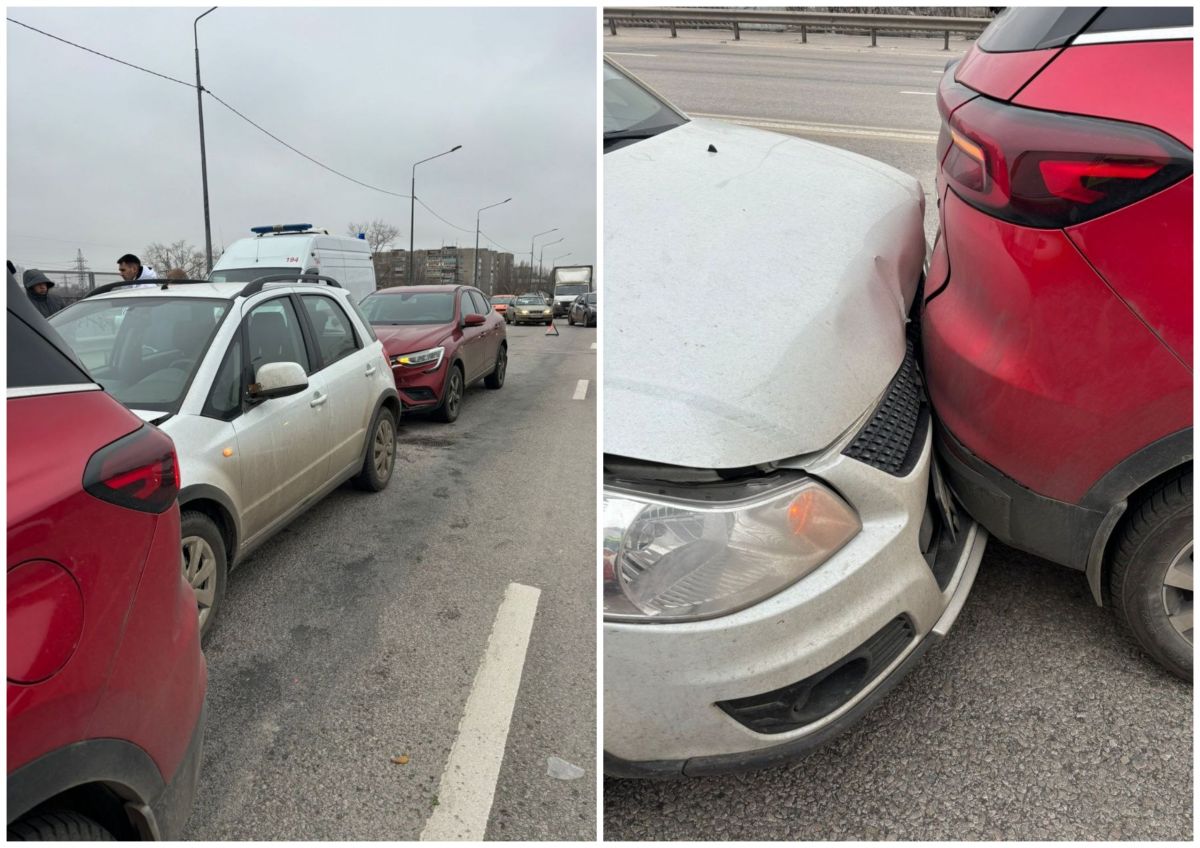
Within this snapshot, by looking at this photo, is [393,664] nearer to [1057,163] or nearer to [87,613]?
[87,613]

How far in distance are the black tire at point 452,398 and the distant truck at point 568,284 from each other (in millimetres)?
24682

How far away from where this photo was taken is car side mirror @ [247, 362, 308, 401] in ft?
11.5

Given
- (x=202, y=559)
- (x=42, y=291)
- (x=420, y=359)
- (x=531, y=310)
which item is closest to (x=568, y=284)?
(x=531, y=310)

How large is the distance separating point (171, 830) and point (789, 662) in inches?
49.8

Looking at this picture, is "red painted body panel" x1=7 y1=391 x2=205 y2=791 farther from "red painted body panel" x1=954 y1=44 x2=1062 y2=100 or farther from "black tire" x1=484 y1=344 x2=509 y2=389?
"black tire" x1=484 y1=344 x2=509 y2=389

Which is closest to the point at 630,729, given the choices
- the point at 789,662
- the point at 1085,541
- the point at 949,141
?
the point at 789,662

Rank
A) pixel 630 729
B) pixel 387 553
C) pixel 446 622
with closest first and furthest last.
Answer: pixel 630 729 < pixel 446 622 < pixel 387 553

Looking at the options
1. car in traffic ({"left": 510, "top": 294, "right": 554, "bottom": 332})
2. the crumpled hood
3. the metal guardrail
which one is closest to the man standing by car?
the crumpled hood

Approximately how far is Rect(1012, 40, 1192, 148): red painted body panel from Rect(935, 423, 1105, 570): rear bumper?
0.82 metres

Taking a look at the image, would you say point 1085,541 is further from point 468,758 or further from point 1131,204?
point 468,758

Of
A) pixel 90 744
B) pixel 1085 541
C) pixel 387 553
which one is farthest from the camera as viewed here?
pixel 387 553

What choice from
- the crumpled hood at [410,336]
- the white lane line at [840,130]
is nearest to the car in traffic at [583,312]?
the white lane line at [840,130]

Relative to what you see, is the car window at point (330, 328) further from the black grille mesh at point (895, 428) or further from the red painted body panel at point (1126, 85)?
the red painted body panel at point (1126, 85)

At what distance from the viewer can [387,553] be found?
157 inches
